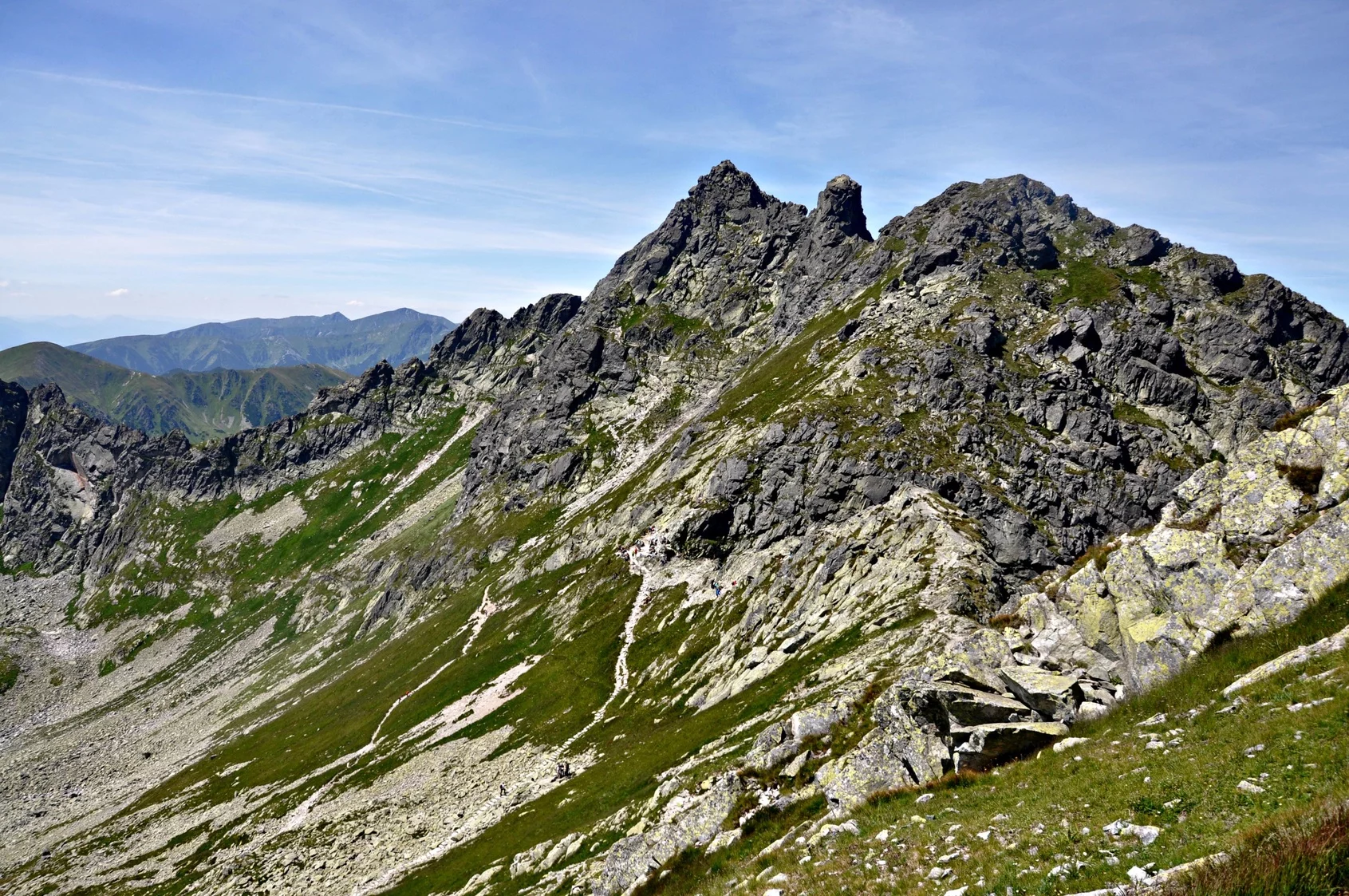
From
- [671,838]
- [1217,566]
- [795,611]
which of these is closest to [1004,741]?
[1217,566]

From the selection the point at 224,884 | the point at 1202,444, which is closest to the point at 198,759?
the point at 224,884

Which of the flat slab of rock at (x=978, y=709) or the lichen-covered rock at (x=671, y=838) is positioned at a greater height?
the flat slab of rock at (x=978, y=709)

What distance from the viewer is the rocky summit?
26.8m

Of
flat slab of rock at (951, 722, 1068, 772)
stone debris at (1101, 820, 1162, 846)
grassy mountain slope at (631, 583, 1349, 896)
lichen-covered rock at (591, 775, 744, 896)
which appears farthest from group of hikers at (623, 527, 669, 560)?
stone debris at (1101, 820, 1162, 846)

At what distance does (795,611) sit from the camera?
77688 mm

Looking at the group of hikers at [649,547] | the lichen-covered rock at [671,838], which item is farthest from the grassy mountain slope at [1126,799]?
the group of hikers at [649,547]

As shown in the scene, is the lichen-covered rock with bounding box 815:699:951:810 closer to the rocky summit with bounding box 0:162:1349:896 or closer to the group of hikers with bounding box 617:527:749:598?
the rocky summit with bounding box 0:162:1349:896

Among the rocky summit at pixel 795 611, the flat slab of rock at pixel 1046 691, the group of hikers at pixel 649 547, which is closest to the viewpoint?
the flat slab of rock at pixel 1046 691

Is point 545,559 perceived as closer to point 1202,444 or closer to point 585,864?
point 585,864

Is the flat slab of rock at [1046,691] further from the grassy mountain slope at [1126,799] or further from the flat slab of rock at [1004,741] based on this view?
the grassy mountain slope at [1126,799]

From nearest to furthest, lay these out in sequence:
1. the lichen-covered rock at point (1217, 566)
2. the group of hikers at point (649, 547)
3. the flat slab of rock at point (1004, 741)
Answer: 1. the lichen-covered rock at point (1217, 566)
2. the flat slab of rock at point (1004, 741)
3. the group of hikers at point (649, 547)

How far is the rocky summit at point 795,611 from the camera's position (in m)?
26.8

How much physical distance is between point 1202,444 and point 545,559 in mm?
130550

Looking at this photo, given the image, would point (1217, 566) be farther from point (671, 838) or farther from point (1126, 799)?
point (671, 838)
